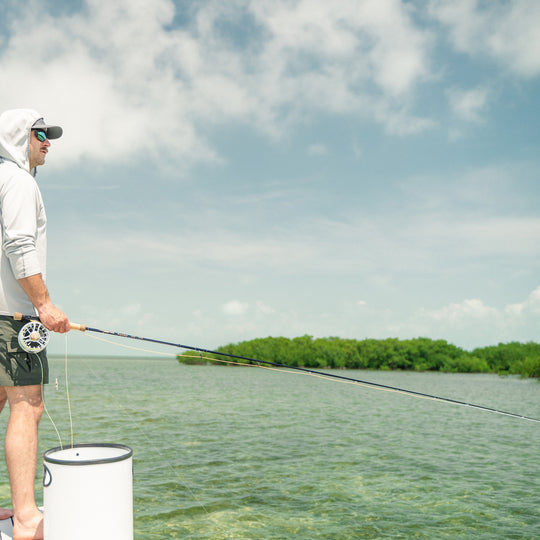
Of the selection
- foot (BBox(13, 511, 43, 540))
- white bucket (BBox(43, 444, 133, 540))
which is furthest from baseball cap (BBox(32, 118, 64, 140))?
foot (BBox(13, 511, 43, 540))

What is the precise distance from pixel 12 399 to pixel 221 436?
11.2 meters

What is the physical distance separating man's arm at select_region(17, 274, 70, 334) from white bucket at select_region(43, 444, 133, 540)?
0.81 metres

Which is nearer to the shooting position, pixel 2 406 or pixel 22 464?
pixel 22 464

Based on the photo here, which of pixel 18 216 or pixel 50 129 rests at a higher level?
pixel 50 129

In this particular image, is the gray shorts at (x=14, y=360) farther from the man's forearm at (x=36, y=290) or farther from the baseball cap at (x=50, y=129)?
the baseball cap at (x=50, y=129)

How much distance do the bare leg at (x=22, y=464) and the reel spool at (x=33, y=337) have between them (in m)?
0.27

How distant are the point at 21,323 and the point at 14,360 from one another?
245 millimetres

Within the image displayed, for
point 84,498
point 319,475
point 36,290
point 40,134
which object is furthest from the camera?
point 319,475

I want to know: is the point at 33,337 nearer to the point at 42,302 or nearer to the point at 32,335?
the point at 32,335

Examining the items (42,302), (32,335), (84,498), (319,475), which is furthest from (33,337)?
(319,475)

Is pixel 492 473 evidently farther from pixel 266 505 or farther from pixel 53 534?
pixel 53 534

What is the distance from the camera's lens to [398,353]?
9944 cm

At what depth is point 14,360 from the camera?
337 centimetres

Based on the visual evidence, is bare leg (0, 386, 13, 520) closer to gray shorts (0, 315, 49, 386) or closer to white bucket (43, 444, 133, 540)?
gray shorts (0, 315, 49, 386)
